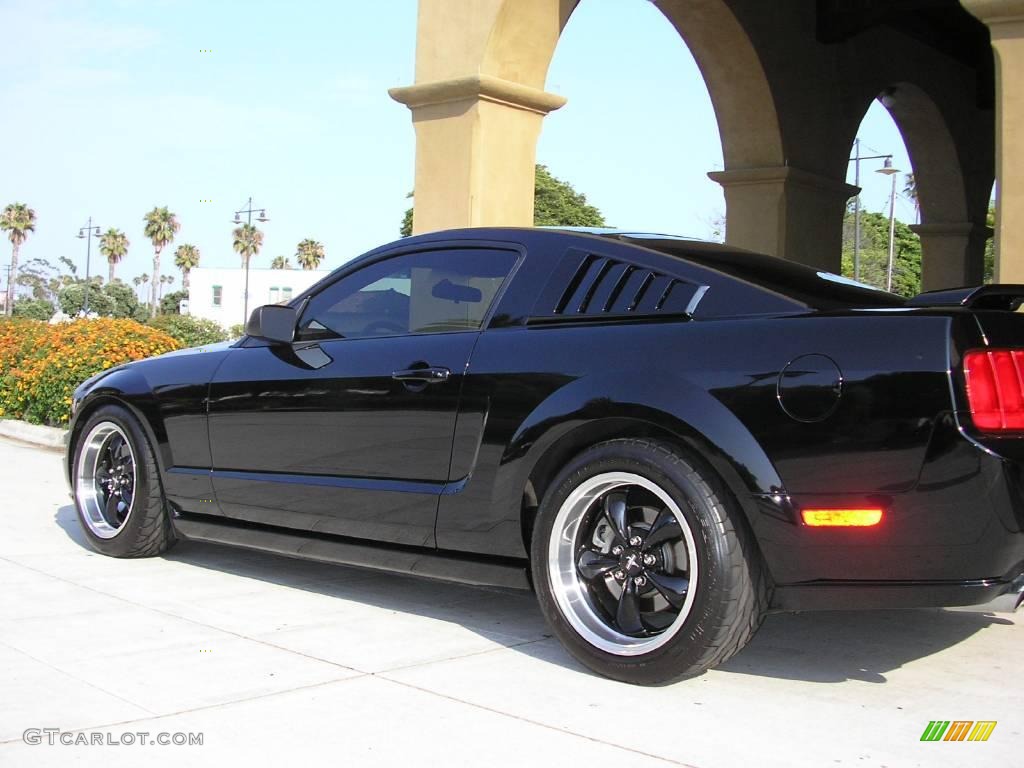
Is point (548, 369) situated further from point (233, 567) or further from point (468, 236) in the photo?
point (233, 567)

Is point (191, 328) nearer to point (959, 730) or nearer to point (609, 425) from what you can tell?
point (609, 425)

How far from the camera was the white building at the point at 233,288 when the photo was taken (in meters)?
77.7

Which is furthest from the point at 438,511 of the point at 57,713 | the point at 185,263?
the point at 185,263

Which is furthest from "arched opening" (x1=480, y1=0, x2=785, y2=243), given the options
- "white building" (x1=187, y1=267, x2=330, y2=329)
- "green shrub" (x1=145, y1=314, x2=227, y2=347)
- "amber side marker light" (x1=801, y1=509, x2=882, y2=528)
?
"white building" (x1=187, y1=267, x2=330, y2=329)

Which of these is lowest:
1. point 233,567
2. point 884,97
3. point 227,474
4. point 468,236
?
point 233,567

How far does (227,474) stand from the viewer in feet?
16.2

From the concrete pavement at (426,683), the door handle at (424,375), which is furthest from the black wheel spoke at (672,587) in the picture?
the door handle at (424,375)

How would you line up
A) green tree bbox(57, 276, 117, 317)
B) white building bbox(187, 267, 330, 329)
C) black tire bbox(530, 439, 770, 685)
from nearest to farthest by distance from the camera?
1. black tire bbox(530, 439, 770, 685)
2. white building bbox(187, 267, 330, 329)
3. green tree bbox(57, 276, 117, 317)

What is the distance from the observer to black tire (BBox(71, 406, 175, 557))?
5.33m

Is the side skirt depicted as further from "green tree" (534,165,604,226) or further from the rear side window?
"green tree" (534,165,604,226)

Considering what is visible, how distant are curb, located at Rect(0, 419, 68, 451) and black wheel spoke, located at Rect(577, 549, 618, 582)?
25.8 ft

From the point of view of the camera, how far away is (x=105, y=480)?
18.5ft

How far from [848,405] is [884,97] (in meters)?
13.7

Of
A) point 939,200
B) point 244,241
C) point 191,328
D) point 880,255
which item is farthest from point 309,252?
point 939,200
